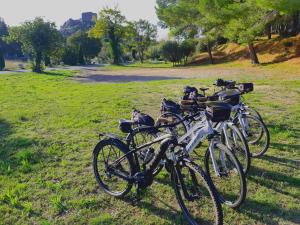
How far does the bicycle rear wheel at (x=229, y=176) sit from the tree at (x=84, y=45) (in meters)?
52.8

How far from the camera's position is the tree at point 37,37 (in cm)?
2697

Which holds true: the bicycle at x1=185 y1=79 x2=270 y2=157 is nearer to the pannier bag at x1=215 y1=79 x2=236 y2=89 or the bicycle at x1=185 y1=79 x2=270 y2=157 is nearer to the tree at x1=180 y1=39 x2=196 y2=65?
the pannier bag at x1=215 y1=79 x2=236 y2=89

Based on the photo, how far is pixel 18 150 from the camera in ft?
18.7

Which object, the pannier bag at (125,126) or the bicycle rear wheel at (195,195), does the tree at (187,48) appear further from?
the bicycle rear wheel at (195,195)

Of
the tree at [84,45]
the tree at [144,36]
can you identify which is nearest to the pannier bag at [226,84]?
the tree at [84,45]

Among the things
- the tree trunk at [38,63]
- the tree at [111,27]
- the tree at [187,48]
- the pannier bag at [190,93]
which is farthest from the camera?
the tree at [111,27]

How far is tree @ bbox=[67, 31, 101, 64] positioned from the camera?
56.1m

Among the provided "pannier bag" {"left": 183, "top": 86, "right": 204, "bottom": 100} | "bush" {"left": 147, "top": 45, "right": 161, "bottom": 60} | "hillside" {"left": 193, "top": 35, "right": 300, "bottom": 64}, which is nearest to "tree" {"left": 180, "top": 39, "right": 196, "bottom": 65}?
"hillside" {"left": 193, "top": 35, "right": 300, "bottom": 64}

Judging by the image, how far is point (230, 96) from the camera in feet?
14.7

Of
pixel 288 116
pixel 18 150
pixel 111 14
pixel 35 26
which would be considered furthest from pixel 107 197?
pixel 111 14

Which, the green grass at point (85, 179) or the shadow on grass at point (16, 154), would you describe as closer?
the green grass at point (85, 179)

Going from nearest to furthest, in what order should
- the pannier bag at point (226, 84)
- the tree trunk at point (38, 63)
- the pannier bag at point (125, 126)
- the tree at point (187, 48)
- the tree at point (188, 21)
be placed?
the pannier bag at point (125, 126)
the pannier bag at point (226, 84)
the tree trunk at point (38, 63)
the tree at point (188, 21)
the tree at point (187, 48)

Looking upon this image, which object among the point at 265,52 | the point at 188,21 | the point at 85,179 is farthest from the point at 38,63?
the point at 85,179

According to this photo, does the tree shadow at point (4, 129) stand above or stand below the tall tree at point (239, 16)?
below
